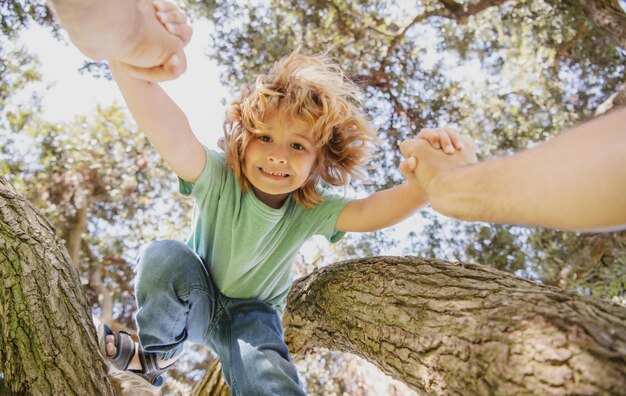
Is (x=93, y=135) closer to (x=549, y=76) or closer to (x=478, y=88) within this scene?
(x=478, y=88)

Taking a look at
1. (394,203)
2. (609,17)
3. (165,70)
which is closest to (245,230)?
(394,203)

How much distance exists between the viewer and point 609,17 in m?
5.29

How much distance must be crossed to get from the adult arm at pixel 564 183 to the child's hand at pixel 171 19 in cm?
101

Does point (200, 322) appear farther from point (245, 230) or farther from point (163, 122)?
point (163, 122)

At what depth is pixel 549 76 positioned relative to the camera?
6.54 m

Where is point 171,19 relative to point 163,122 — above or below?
above

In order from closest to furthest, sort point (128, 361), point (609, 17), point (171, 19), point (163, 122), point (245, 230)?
point (171, 19)
point (163, 122)
point (128, 361)
point (245, 230)
point (609, 17)

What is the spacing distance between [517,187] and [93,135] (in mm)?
7529

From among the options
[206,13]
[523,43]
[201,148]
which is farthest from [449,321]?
[523,43]

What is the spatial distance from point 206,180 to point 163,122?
19.2 inches

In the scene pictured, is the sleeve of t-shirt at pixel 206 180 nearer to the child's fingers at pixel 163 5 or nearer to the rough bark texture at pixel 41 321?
the rough bark texture at pixel 41 321

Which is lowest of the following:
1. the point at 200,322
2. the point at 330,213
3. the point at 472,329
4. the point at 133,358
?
the point at 133,358

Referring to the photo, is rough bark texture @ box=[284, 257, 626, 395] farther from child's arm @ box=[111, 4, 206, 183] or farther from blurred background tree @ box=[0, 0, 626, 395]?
blurred background tree @ box=[0, 0, 626, 395]

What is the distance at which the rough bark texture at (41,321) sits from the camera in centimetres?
205
